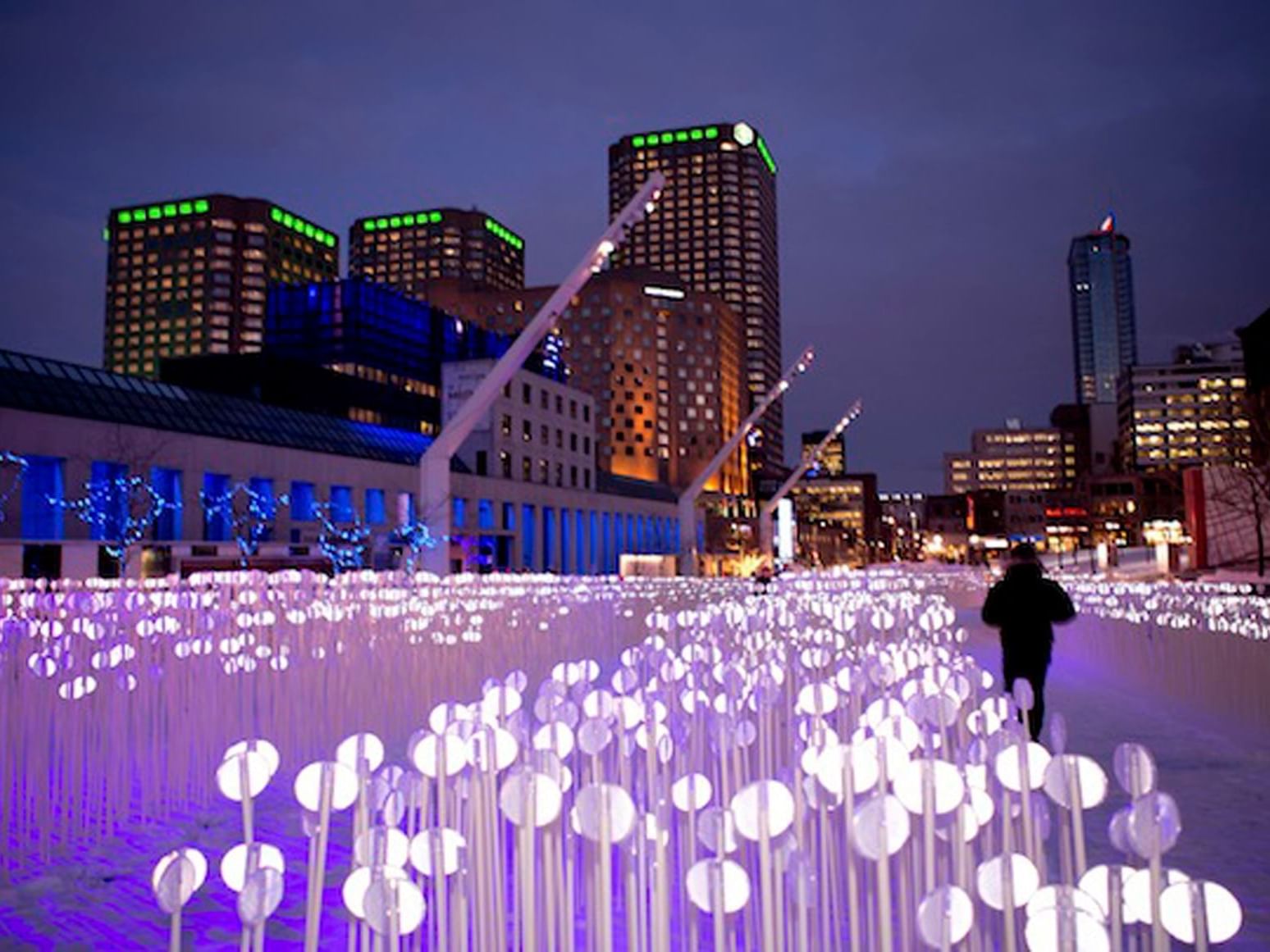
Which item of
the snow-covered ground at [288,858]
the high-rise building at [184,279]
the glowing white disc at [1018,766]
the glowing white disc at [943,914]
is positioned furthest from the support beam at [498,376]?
the high-rise building at [184,279]

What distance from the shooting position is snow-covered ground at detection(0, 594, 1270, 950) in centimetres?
466

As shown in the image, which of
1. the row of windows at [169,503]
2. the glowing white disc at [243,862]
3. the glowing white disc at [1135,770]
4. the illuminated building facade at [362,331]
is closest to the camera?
the glowing white disc at [243,862]

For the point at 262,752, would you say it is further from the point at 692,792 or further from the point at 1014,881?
the point at 1014,881

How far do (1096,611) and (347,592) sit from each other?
10960 mm

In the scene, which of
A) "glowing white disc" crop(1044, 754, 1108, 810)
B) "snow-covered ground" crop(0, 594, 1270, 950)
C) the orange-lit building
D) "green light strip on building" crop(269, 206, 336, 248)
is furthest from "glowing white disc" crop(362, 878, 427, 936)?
"green light strip on building" crop(269, 206, 336, 248)

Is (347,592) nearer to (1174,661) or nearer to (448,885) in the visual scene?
(448,885)

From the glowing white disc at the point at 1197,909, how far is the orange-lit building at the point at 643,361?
139012mm

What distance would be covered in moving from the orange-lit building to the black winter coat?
133m

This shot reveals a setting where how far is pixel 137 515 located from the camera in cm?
3625

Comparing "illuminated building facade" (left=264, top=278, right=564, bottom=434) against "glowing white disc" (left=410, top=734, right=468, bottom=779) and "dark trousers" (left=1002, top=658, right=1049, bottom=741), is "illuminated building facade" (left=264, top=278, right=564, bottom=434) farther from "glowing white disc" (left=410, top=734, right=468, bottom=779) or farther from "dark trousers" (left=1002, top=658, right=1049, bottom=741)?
"glowing white disc" (left=410, top=734, right=468, bottom=779)

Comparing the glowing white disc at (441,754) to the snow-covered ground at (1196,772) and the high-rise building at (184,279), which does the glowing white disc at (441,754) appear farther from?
the high-rise building at (184,279)

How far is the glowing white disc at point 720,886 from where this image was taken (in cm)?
255

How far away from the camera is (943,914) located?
2410mm

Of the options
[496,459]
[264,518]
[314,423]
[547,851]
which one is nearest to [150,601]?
[547,851]
